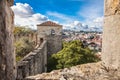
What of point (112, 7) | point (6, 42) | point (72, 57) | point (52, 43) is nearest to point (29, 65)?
point (112, 7)

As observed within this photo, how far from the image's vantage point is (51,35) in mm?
26891

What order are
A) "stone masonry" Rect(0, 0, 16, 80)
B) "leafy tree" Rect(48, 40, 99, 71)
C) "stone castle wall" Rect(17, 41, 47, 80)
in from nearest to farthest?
"stone masonry" Rect(0, 0, 16, 80) → "stone castle wall" Rect(17, 41, 47, 80) → "leafy tree" Rect(48, 40, 99, 71)

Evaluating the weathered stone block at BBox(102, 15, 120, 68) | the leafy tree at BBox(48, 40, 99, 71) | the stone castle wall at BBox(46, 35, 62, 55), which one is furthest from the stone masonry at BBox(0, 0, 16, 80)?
the stone castle wall at BBox(46, 35, 62, 55)

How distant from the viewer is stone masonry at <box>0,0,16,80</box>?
7.32 ft

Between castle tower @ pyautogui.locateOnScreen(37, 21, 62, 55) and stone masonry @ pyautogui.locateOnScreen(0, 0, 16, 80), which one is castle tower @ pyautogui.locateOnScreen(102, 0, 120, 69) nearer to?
stone masonry @ pyautogui.locateOnScreen(0, 0, 16, 80)

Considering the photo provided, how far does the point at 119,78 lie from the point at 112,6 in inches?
31.5

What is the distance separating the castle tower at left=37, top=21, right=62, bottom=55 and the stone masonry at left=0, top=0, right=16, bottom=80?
24.2 m

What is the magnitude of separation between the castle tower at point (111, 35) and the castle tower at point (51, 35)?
24012mm

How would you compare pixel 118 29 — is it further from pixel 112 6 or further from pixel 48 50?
pixel 48 50

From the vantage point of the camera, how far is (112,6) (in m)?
2.81

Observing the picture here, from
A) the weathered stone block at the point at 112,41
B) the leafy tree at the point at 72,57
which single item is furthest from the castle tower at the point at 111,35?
the leafy tree at the point at 72,57

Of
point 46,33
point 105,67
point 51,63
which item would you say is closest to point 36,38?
point 46,33

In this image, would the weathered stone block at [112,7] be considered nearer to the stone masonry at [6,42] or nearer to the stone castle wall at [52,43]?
the stone masonry at [6,42]

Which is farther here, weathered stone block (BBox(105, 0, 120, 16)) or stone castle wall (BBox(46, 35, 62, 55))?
stone castle wall (BBox(46, 35, 62, 55))
